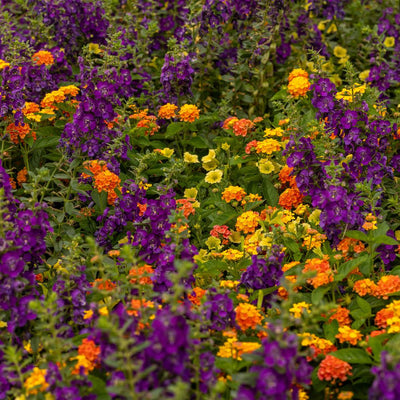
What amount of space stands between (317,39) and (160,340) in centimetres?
406

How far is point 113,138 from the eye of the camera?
4.11 metres

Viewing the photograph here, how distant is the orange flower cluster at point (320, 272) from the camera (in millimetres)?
3080

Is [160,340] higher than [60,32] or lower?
lower

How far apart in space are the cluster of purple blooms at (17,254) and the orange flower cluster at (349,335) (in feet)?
4.33

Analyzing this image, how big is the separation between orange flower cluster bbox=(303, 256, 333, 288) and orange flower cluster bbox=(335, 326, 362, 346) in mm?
259

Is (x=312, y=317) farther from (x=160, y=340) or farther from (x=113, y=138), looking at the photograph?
(x=113, y=138)

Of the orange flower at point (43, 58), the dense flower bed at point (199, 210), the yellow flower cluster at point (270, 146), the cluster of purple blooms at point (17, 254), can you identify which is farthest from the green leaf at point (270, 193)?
the orange flower at point (43, 58)

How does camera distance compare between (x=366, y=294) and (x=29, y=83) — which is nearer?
(x=366, y=294)

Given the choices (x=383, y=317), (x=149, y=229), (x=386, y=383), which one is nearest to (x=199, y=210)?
(x=149, y=229)

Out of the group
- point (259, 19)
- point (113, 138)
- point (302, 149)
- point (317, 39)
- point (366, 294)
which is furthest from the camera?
point (317, 39)

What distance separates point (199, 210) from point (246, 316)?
1.25 meters

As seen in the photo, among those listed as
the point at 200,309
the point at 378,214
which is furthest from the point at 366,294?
the point at 200,309

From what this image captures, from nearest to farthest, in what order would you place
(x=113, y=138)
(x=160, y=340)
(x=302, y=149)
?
1. (x=160, y=340)
2. (x=302, y=149)
3. (x=113, y=138)

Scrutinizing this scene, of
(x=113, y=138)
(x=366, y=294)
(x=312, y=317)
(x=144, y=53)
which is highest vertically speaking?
(x=144, y=53)
